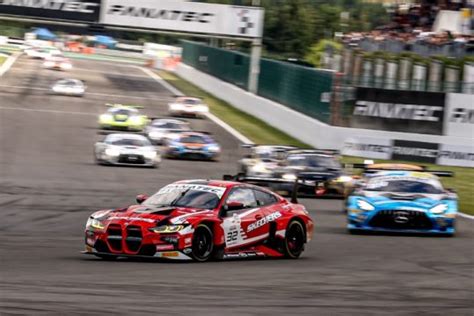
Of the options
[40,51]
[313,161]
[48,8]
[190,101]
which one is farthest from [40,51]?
[313,161]

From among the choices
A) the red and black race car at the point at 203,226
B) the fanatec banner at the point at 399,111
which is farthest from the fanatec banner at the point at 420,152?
the red and black race car at the point at 203,226

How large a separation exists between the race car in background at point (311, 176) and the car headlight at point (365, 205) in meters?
6.65

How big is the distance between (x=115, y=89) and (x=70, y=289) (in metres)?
57.7

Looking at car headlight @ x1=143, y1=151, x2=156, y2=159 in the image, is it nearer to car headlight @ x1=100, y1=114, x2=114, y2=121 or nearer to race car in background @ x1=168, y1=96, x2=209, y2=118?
car headlight @ x1=100, y1=114, x2=114, y2=121

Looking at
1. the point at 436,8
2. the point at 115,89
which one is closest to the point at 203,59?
the point at 115,89

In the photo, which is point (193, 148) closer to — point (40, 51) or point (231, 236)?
point (231, 236)

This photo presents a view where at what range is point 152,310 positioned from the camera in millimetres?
9078

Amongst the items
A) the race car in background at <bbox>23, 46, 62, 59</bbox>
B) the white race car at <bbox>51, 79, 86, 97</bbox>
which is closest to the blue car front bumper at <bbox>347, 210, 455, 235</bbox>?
the white race car at <bbox>51, 79, 86, 97</bbox>

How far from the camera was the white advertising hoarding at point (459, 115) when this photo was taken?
3712 centimetres

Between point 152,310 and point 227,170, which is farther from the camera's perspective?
point 227,170

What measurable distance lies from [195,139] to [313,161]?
29.4ft

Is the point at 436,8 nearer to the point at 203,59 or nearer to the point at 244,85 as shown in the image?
the point at 244,85

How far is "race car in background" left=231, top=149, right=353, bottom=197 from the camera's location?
87.7 feet

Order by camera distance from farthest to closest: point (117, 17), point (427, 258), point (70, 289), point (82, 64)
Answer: point (82, 64) < point (117, 17) < point (427, 258) < point (70, 289)
